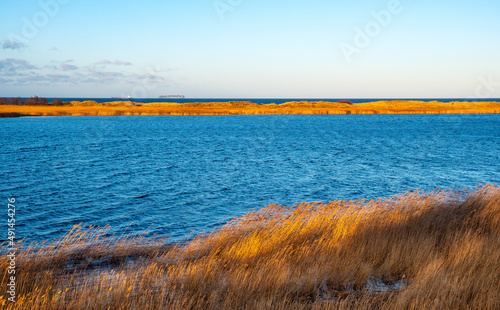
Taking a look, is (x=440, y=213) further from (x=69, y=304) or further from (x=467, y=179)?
(x=467, y=179)

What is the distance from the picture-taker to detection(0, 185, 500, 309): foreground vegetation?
23.7 ft

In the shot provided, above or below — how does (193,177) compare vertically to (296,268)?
below

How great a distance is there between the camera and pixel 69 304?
23.3 feet

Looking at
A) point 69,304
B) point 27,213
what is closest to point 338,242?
point 69,304

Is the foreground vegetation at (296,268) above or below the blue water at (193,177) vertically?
above

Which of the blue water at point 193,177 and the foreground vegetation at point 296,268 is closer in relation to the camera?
the foreground vegetation at point 296,268

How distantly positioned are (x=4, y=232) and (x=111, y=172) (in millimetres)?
16130

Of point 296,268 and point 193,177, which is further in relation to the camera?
point 193,177

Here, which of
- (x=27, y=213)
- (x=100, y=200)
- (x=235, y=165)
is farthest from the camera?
(x=235, y=165)

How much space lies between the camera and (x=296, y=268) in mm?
8930

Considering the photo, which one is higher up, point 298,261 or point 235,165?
point 298,261

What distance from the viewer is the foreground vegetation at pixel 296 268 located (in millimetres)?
7227

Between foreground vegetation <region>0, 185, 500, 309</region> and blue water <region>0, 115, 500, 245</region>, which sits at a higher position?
foreground vegetation <region>0, 185, 500, 309</region>

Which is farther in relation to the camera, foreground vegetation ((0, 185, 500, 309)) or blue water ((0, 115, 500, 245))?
blue water ((0, 115, 500, 245))
